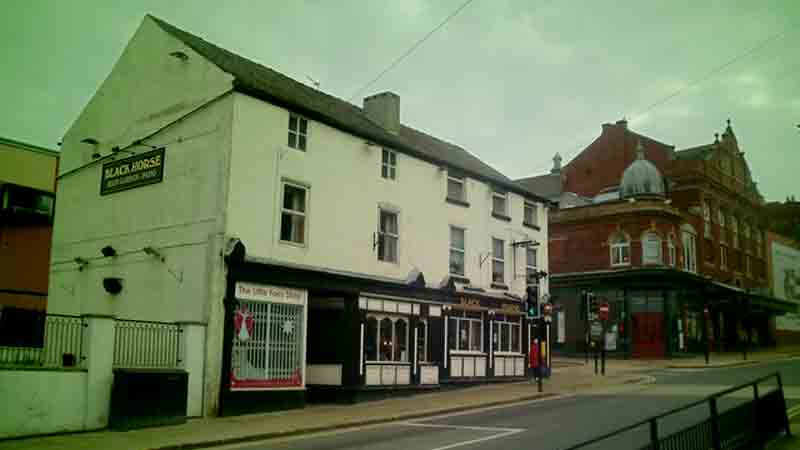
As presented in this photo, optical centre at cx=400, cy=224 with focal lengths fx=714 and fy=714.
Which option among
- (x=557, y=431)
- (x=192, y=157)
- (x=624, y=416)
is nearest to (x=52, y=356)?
(x=192, y=157)

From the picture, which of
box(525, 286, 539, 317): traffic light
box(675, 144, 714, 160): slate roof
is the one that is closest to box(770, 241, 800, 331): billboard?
box(675, 144, 714, 160): slate roof

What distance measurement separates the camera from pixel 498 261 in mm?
30578

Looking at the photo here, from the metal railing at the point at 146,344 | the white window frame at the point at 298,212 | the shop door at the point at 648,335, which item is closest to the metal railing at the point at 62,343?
the metal railing at the point at 146,344

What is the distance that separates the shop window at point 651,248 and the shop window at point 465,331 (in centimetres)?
2469

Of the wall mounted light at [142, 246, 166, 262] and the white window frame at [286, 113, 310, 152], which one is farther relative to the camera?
the white window frame at [286, 113, 310, 152]

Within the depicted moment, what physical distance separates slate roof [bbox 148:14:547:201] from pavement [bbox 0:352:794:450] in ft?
28.6

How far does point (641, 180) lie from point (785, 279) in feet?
105

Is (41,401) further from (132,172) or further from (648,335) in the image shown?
(648,335)

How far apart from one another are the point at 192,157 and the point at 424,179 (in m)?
9.33

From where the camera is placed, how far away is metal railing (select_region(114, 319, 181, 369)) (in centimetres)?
1720

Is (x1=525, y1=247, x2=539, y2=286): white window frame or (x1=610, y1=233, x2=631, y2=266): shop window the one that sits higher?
(x1=610, y1=233, x2=631, y2=266): shop window

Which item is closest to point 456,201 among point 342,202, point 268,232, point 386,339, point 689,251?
point 342,202

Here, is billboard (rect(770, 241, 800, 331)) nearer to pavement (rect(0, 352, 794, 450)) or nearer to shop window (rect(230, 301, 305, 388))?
pavement (rect(0, 352, 794, 450))

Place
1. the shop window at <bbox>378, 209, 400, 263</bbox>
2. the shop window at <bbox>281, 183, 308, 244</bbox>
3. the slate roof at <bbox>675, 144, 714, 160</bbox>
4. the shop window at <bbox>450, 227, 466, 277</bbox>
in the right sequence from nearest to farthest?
the shop window at <bbox>281, 183, 308, 244</bbox>, the shop window at <bbox>378, 209, 400, 263</bbox>, the shop window at <bbox>450, 227, 466, 277</bbox>, the slate roof at <bbox>675, 144, 714, 160</bbox>
